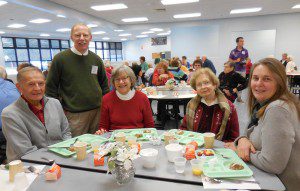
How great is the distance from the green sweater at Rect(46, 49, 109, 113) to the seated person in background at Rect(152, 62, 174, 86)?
9.39 feet

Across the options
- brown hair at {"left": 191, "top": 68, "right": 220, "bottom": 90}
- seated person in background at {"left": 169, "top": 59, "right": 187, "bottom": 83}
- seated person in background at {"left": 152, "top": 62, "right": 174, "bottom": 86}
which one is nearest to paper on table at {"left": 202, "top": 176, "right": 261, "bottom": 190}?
brown hair at {"left": 191, "top": 68, "right": 220, "bottom": 90}

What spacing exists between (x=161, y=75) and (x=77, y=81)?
3.05m

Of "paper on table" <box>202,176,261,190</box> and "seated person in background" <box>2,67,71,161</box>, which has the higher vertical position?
"seated person in background" <box>2,67,71,161</box>

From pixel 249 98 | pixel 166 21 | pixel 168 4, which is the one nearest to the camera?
pixel 249 98

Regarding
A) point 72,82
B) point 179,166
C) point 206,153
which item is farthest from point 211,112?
point 72,82

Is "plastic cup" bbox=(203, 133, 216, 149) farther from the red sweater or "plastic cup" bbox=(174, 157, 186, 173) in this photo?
the red sweater

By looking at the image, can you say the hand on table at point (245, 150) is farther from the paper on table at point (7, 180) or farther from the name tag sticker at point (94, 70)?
the name tag sticker at point (94, 70)

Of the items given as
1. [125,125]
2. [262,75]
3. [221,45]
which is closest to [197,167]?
[262,75]

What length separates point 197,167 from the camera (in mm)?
1271

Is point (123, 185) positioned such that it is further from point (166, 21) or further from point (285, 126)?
point (166, 21)

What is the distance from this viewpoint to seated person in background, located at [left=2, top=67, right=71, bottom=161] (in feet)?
5.33

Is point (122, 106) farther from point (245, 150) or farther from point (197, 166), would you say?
point (245, 150)

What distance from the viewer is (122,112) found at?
86.4 inches

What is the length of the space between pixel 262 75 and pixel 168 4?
20.5 ft
